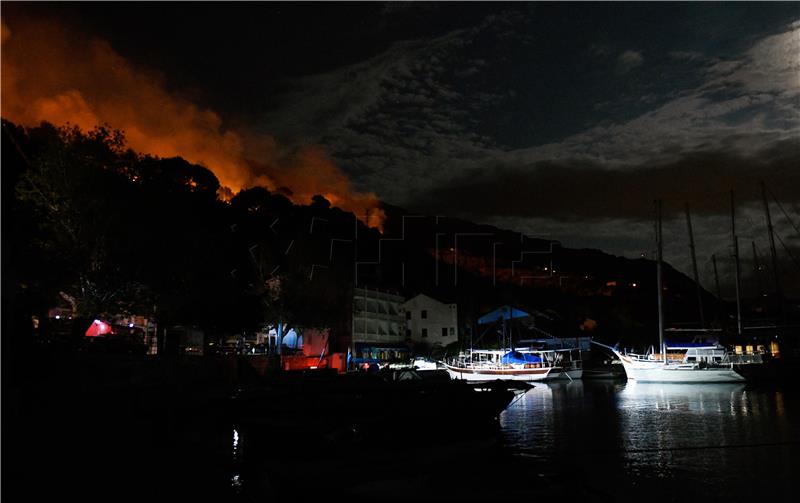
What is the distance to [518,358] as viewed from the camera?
6525 centimetres

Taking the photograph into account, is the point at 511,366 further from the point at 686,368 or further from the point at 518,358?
the point at 686,368

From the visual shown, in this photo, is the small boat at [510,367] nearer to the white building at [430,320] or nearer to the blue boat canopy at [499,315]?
the white building at [430,320]

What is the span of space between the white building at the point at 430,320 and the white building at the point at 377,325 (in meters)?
2.92

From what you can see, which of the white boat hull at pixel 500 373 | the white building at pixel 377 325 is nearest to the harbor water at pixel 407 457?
the white boat hull at pixel 500 373

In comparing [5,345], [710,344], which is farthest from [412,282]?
[5,345]

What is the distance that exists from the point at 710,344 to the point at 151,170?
63.6 meters

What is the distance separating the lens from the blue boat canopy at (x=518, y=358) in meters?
63.5

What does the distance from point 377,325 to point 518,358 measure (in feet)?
61.7

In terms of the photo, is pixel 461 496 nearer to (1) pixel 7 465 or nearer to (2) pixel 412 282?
(1) pixel 7 465

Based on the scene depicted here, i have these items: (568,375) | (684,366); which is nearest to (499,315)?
(568,375)

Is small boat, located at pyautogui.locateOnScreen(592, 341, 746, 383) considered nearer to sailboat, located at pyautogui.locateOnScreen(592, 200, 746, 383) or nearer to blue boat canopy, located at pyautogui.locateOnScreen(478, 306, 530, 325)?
sailboat, located at pyautogui.locateOnScreen(592, 200, 746, 383)

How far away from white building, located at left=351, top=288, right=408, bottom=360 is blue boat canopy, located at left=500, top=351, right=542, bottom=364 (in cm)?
1637

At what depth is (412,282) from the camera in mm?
113625

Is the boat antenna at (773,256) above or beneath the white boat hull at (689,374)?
above
